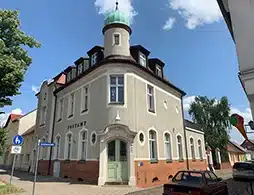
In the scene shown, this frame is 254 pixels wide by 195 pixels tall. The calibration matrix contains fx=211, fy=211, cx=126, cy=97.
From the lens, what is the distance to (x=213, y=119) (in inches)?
1581

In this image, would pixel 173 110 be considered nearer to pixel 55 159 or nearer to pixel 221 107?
pixel 55 159

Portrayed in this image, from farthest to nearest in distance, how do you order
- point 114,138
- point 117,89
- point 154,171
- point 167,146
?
point 167,146, point 117,89, point 154,171, point 114,138

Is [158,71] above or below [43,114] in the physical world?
above

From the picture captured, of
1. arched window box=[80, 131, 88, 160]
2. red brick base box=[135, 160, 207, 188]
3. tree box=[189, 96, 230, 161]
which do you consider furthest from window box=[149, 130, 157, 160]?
tree box=[189, 96, 230, 161]

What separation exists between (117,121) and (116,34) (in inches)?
284

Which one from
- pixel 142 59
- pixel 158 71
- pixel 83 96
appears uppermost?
pixel 142 59

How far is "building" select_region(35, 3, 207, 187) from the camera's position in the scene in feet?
46.3

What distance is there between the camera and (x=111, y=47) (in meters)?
16.7

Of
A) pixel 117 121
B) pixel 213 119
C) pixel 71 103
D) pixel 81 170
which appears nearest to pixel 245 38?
pixel 117 121

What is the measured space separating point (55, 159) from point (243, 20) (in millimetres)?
19090

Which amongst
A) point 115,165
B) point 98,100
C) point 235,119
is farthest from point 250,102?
point 98,100

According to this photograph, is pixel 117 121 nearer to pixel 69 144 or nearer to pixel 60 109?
pixel 69 144

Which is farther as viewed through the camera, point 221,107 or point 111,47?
point 221,107

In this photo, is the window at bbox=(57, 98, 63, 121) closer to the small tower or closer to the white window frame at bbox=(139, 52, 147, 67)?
the small tower
